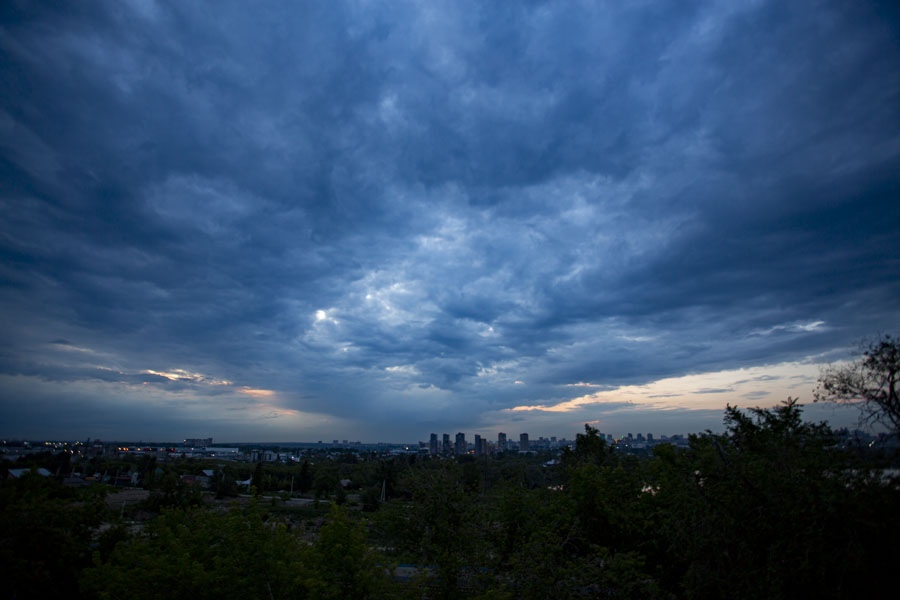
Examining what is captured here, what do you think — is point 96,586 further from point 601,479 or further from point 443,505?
point 601,479

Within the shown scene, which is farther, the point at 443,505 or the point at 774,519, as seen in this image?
the point at 443,505

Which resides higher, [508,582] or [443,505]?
[443,505]

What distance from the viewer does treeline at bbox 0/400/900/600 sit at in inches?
302

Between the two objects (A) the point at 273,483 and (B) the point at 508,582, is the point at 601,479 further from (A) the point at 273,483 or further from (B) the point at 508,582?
(A) the point at 273,483

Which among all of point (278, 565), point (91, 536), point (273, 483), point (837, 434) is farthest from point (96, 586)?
point (273, 483)

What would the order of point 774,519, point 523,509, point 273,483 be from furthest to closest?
point 273,483, point 523,509, point 774,519

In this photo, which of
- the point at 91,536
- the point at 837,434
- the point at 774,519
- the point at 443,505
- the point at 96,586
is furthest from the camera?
the point at 443,505

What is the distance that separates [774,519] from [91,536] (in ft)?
67.1

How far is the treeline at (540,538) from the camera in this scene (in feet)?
25.2

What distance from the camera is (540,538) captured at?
49.5 feet

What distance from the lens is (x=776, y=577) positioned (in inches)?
301

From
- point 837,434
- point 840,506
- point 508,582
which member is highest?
point 837,434

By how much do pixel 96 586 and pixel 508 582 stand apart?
11.7 metres

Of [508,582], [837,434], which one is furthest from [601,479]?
[837,434]
